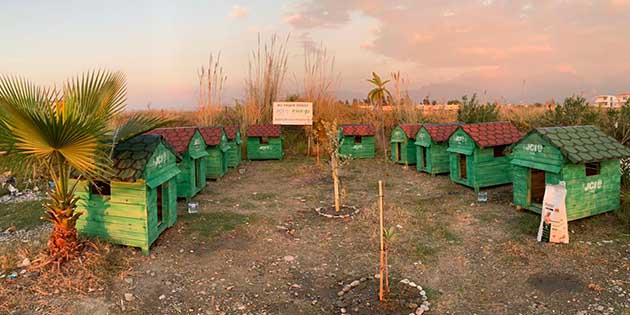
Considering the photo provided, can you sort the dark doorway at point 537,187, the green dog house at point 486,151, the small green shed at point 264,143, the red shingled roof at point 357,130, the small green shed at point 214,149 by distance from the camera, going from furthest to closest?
the small green shed at point 264,143
the red shingled roof at point 357,130
the small green shed at point 214,149
the green dog house at point 486,151
the dark doorway at point 537,187

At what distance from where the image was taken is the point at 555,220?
6.84 meters

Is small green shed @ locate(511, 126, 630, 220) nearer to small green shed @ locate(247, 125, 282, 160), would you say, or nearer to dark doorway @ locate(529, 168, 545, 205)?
dark doorway @ locate(529, 168, 545, 205)

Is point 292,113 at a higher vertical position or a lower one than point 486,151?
higher

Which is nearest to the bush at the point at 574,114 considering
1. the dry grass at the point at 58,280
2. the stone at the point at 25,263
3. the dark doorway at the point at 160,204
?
the dark doorway at the point at 160,204

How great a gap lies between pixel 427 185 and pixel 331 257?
6.08 m

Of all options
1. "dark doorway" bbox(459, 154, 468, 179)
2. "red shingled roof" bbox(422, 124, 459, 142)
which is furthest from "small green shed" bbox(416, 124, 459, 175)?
"dark doorway" bbox(459, 154, 468, 179)

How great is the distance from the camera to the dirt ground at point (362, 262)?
5.15m

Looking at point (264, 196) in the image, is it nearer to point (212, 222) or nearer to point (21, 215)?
point (212, 222)

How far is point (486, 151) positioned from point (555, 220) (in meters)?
A: 4.10

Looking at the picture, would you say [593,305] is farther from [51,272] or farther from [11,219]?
[11,219]

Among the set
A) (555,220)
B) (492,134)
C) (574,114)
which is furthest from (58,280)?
(574,114)

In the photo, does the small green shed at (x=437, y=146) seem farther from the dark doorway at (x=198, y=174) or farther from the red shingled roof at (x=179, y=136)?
the red shingled roof at (x=179, y=136)

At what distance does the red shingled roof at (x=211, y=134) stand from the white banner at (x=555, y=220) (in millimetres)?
9204

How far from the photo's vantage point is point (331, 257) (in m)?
6.73
